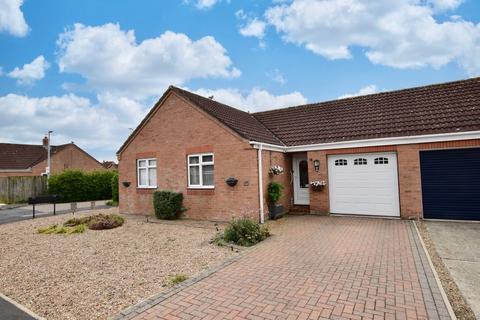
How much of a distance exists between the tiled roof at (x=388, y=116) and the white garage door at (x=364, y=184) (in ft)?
3.13

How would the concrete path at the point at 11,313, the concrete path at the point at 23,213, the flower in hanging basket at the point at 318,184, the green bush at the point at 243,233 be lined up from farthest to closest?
1. the concrete path at the point at 23,213
2. the flower in hanging basket at the point at 318,184
3. the green bush at the point at 243,233
4. the concrete path at the point at 11,313

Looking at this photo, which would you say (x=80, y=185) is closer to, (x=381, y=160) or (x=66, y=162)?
(x=66, y=162)

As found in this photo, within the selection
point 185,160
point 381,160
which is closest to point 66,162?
point 185,160

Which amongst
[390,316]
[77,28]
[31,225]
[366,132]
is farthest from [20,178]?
[390,316]

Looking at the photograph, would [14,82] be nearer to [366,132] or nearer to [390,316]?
[366,132]

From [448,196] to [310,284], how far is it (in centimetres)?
816

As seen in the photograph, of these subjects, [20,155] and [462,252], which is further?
[20,155]

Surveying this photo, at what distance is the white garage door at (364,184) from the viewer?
36.3ft

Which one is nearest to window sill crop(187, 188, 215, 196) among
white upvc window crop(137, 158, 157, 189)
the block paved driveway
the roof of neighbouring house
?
white upvc window crop(137, 158, 157, 189)

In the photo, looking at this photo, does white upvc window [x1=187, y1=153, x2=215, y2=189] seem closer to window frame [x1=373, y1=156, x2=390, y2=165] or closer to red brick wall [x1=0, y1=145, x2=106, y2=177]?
window frame [x1=373, y1=156, x2=390, y2=165]

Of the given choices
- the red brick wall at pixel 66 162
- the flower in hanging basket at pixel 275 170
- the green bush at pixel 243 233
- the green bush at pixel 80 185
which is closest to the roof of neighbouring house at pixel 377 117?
the flower in hanging basket at pixel 275 170

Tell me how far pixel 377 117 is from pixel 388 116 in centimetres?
43

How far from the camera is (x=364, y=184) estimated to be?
38.0 ft

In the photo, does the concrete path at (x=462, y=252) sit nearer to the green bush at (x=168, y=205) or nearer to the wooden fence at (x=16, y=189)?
the green bush at (x=168, y=205)
